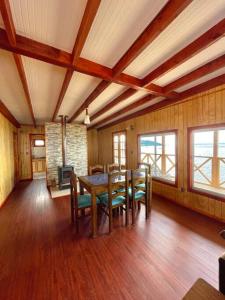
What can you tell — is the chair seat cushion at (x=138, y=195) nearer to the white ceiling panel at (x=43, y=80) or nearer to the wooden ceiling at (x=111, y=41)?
the wooden ceiling at (x=111, y=41)

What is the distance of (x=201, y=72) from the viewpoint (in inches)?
87.3

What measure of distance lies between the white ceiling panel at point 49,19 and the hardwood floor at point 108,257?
2.62 m

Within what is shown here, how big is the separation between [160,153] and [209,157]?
1.25 meters

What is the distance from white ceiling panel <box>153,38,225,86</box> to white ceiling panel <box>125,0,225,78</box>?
0.33 metres

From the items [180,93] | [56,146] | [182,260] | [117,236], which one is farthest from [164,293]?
[56,146]

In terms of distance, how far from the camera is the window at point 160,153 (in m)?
3.93

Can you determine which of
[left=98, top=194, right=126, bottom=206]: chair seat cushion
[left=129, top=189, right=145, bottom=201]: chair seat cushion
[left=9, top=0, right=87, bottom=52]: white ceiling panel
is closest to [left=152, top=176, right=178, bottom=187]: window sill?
[left=129, top=189, right=145, bottom=201]: chair seat cushion

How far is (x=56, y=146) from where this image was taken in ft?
18.2

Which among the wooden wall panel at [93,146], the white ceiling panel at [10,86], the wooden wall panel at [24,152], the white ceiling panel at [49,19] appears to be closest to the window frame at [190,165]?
the white ceiling panel at [49,19]

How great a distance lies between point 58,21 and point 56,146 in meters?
4.61

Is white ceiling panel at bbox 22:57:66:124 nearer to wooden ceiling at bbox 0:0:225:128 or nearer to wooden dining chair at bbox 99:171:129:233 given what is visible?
wooden ceiling at bbox 0:0:225:128

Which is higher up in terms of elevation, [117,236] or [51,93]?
[51,93]

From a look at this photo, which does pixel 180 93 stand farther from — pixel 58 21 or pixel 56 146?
pixel 56 146

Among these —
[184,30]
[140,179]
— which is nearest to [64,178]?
[140,179]
